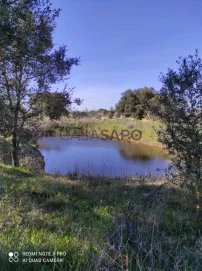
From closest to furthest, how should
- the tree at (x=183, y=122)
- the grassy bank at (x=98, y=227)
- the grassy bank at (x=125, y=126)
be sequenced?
the grassy bank at (x=98, y=227) < the tree at (x=183, y=122) < the grassy bank at (x=125, y=126)

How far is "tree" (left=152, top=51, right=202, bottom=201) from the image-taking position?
6.79 meters

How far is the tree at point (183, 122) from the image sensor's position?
6.79 metres

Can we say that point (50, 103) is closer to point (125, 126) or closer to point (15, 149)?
point (15, 149)

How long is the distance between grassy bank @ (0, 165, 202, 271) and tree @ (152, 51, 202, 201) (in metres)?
0.61

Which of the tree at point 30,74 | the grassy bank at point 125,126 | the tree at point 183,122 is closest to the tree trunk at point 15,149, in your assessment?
the tree at point 30,74

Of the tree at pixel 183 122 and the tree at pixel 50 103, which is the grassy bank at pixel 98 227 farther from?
the tree at pixel 50 103

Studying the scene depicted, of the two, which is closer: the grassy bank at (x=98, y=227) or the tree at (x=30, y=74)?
the grassy bank at (x=98, y=227)

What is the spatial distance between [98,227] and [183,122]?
318 cm

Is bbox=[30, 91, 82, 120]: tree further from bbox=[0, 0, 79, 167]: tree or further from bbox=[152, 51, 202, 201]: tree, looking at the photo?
bbox=[152, 51, 202, 201]: tree

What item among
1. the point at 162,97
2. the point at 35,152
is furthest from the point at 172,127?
the point at 35,152

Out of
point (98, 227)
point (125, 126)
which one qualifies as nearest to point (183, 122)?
point (98, 227)

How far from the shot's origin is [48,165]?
18406mm

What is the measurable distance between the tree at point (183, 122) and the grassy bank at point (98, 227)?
0.61m

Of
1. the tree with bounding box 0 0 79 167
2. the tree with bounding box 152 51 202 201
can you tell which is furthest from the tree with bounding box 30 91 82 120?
the tree with bounding box 152 51 202 201
